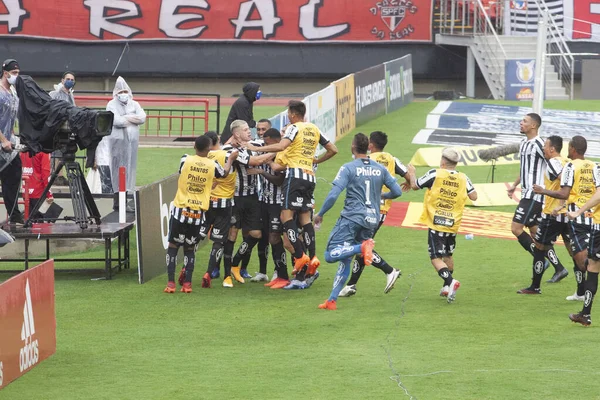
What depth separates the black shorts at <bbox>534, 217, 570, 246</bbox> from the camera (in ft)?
43.2

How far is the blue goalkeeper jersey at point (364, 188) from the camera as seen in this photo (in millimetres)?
12125

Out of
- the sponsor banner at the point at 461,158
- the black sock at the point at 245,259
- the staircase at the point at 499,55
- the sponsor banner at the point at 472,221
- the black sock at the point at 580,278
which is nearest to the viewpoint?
the black sock at the point at 580,278

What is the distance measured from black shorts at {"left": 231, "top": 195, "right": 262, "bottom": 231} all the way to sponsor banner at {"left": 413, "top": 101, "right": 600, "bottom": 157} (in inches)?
570

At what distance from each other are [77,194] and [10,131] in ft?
4.28

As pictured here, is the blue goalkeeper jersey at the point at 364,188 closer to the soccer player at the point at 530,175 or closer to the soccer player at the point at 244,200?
the soccer player at the point at 244,200

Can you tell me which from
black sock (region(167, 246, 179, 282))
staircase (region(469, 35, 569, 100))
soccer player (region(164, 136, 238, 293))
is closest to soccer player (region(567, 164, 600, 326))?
soccer player (region(164, 136, 238, 293))

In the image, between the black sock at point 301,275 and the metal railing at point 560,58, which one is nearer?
the black sock at point 301,275

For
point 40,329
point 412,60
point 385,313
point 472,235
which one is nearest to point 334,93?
point 472,235

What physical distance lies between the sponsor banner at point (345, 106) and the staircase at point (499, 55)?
10267mm

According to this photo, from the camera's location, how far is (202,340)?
10992 millimetres

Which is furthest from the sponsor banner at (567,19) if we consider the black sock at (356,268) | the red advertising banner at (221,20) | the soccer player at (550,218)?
the black sock at (356,268)

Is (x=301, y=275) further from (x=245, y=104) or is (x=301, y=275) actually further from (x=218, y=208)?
(x=245, y=104)

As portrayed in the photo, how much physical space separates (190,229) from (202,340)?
2476mm

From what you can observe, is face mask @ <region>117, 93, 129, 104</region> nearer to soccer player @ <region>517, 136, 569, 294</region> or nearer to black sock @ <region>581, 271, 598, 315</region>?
soccer player @ <region>517, 136, 569, 294</region>
